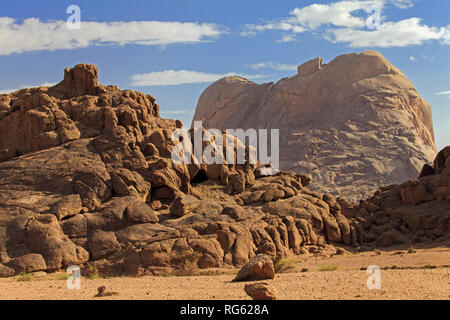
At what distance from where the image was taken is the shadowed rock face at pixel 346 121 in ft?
195

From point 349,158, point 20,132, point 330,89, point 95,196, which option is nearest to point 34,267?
point 95,196

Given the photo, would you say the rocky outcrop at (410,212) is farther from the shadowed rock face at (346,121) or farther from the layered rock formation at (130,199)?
the shadowed rock face at (346,121)

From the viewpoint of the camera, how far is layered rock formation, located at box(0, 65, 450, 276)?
17.9 m

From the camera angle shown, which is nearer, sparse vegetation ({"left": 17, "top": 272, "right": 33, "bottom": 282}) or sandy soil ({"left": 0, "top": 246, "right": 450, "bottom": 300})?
sandy soil ({"left": 0, "top": 246, "right": 450, "bottom": 300})

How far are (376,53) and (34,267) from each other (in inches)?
2585

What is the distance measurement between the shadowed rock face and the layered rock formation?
28.4 m

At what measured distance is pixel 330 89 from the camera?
71.5 meters

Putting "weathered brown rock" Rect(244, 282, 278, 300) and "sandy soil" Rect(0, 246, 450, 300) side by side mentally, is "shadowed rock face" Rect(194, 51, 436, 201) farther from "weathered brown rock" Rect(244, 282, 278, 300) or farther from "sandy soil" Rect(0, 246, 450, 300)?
"weathered brown rock" Rect(244, 282, 278, 300)
